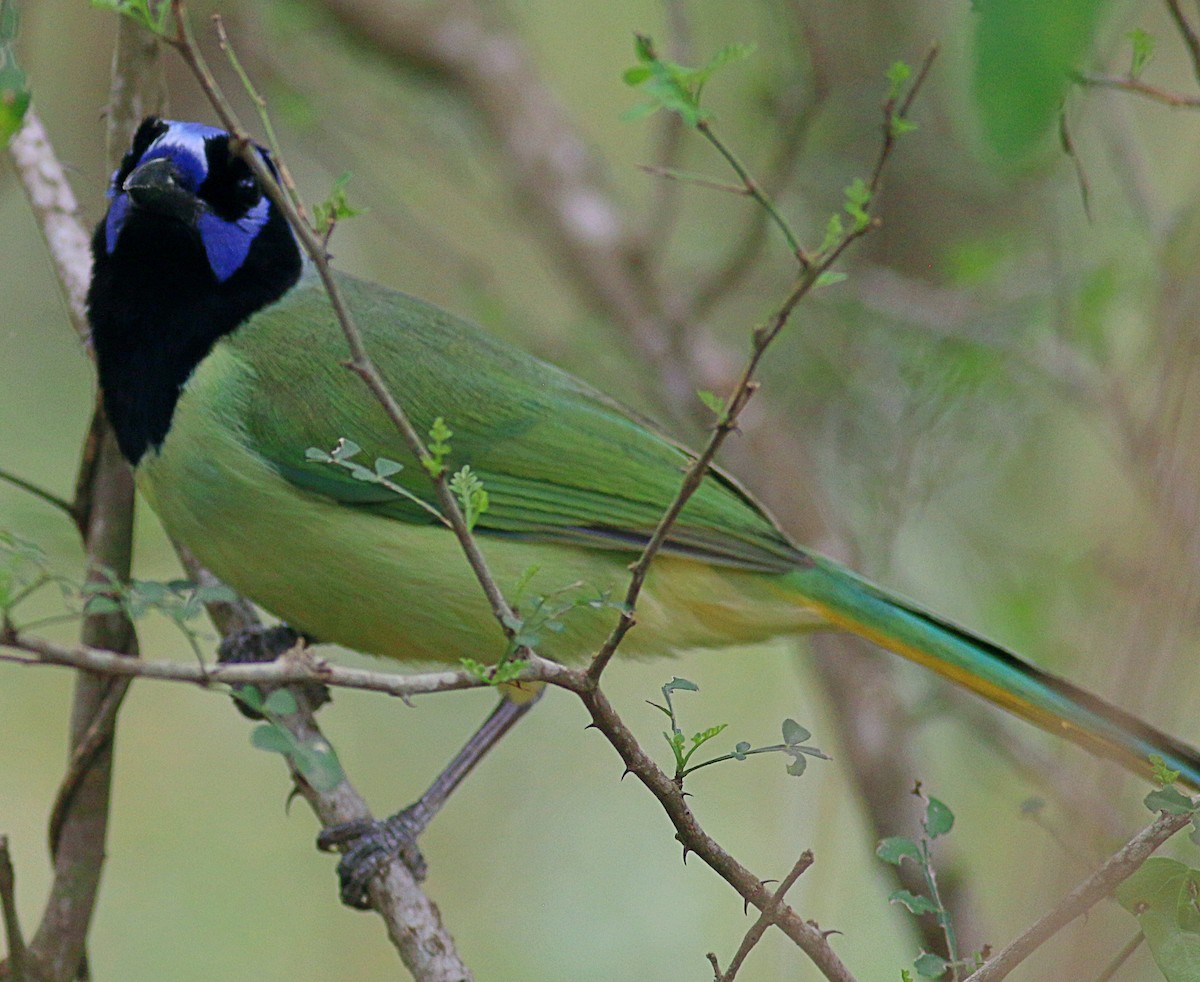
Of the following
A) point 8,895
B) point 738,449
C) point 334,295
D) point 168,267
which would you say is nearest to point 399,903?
point 8,895

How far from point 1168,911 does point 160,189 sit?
97.7 inches

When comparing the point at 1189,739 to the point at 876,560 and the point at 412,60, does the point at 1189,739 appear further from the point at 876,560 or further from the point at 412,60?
the point at 412,60

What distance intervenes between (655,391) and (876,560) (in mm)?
995

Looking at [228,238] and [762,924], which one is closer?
[762,924]

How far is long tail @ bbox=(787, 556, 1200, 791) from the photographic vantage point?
3348 millimetres

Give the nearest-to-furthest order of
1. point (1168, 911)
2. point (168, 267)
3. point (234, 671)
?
point (234, 671) < point (1168, 911) < point (168, 267)

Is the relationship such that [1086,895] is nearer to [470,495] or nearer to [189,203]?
[470,495]

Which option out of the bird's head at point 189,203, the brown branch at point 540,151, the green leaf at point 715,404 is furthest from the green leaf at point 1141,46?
the brown branch at point 540,151

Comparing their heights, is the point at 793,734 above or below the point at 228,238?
below

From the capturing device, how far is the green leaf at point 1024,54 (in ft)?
4.83

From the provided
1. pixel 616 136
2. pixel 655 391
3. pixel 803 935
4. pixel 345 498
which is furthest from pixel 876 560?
pixel 616 136

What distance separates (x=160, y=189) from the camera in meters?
3.22

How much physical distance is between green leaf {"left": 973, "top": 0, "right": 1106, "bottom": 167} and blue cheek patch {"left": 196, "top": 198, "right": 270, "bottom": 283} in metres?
2.36

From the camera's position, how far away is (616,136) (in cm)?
883
